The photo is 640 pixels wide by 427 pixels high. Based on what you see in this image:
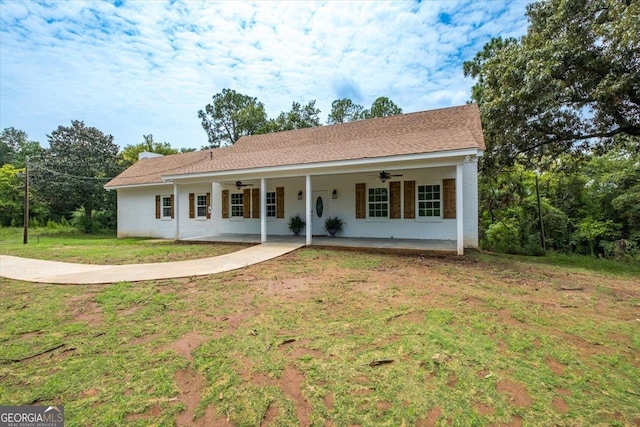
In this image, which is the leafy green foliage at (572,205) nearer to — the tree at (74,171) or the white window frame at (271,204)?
the white window frame at (271,204)

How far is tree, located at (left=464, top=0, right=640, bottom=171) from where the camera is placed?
7230 millimetres

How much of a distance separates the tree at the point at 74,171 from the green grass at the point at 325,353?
1764 cm

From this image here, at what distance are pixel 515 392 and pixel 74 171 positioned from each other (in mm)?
25247

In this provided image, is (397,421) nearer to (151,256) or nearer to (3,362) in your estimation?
(3,362)

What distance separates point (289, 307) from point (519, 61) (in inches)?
363

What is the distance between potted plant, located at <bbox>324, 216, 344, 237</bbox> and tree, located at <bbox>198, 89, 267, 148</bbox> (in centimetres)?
1683

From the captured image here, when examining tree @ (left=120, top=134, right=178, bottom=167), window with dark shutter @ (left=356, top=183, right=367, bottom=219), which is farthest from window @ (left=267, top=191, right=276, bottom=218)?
tree @ (left=120, top=134, right=178, bottom=167)

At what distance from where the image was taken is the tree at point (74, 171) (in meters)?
19.4

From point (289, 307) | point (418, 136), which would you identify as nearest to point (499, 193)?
point (418, 136)

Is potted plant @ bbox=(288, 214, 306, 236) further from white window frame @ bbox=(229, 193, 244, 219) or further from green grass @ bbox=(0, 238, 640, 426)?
green grass @ bbox=(0, 238, 640, 426)

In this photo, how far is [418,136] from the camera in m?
10.5

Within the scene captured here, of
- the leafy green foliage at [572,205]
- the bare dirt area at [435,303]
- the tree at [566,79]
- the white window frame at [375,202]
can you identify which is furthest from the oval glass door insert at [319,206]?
the leafy green foliage at [572,205]

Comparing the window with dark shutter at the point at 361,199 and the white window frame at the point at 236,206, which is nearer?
the window with dark shutter at the point at 361,199

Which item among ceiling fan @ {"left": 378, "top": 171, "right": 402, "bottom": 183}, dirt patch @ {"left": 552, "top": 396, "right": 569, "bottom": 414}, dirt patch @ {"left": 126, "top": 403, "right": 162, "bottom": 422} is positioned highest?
ceiling fan @ {"left": 378, "top": 171, "right": 402, "bottom": 183}
